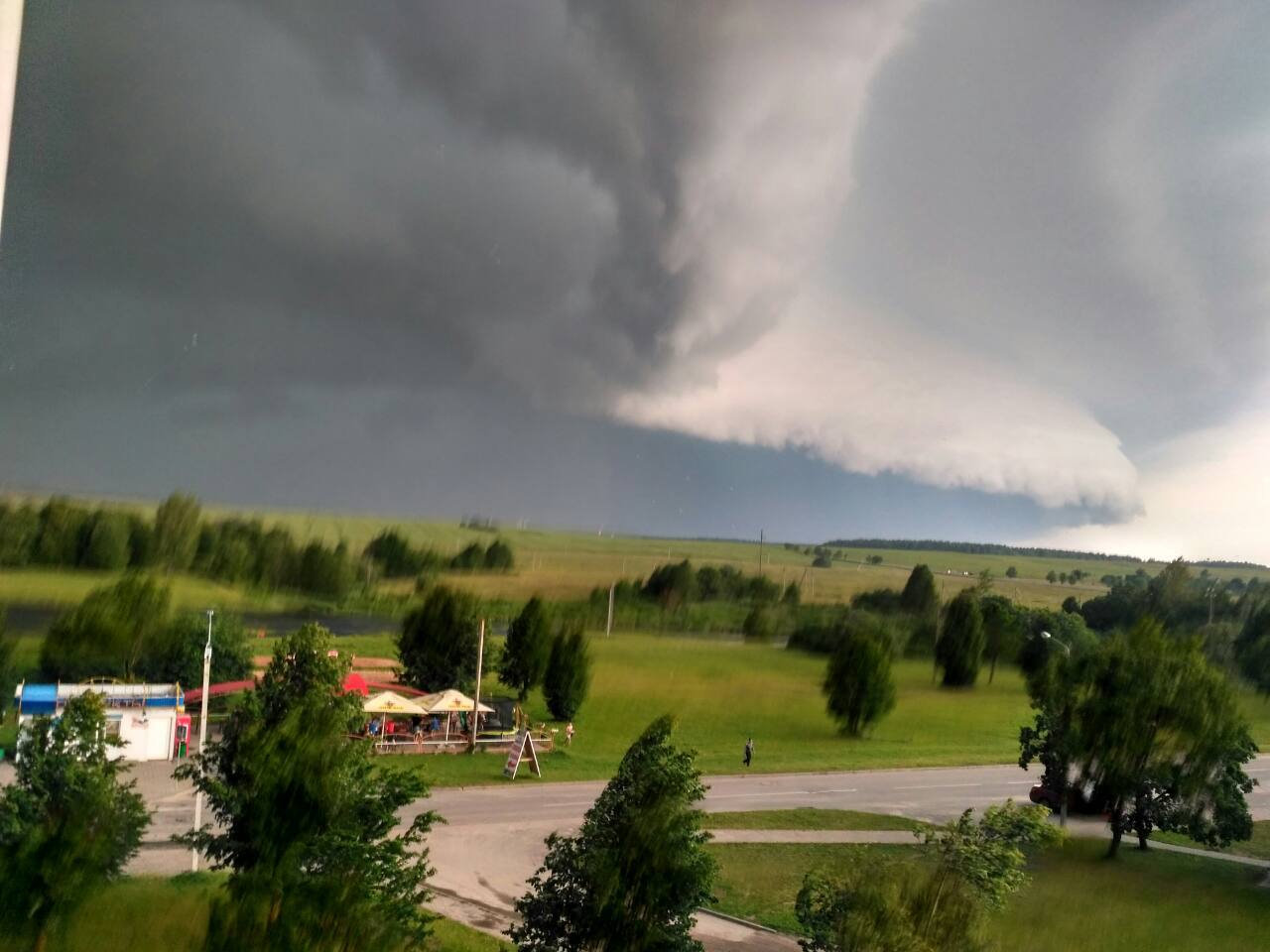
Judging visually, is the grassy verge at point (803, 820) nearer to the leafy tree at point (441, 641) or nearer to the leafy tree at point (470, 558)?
the leafy tree at point (441, 641)

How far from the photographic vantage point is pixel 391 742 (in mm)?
4824

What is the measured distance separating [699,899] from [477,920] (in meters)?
3.47

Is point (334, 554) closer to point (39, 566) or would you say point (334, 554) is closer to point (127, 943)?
point (39, 566)

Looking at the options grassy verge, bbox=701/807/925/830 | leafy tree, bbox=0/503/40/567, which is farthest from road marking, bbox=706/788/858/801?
leafy tree, bbox=0/503/40/567

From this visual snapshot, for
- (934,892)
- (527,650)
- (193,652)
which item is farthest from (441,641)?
(934,892)

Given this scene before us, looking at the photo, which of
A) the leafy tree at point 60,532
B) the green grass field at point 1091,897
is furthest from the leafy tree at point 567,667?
the leafy tree at point 60,532

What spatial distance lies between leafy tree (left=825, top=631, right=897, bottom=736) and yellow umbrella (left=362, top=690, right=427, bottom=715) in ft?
9.03

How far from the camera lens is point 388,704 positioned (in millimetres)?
4621

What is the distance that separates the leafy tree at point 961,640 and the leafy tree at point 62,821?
505 centimetres

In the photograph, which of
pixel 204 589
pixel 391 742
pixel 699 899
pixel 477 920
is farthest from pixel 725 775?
pixel 204 589

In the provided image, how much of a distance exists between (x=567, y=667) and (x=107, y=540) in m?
2.55

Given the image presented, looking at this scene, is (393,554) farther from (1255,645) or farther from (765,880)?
(1255,645)

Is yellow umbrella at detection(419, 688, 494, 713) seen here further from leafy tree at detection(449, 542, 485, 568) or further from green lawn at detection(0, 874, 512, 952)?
green lawn at detection(0, 874, 512, 952)

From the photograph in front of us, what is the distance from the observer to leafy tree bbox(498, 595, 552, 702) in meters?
4.22
